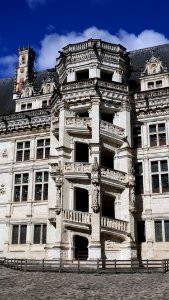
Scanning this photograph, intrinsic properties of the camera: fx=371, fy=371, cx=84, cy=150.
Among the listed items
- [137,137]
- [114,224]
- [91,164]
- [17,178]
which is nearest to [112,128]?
[137,137]

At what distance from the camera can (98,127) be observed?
2688cm

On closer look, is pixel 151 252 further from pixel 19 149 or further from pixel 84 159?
pixel 19 149

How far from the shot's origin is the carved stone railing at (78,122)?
1080 inches

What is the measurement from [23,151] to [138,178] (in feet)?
34.1

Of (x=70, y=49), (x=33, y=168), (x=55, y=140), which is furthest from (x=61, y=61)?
(x=33, y=168)

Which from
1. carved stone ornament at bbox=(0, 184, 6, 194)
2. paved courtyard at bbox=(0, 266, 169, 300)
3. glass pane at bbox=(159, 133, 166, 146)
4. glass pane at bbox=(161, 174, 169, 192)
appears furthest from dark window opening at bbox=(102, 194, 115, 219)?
paved courtyard at bbox=(0, 266, 169, 300)

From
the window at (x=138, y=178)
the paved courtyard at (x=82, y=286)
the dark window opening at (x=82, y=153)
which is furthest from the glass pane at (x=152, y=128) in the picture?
the paved courtyard at (x=82, y=286)

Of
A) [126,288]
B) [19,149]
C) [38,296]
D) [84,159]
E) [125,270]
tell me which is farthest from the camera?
[19,149]

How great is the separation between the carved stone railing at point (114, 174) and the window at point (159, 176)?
263cm

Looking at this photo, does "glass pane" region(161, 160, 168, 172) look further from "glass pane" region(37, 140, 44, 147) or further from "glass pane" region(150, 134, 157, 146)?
→ "glass pane" region(37, 140, 44, 147)

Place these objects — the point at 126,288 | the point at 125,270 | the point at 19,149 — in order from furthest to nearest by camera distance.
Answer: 1. the point at 19,149
2. the point at 125,270
3. the point at 126,288

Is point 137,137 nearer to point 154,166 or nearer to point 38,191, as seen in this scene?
point 154,166

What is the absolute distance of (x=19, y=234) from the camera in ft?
97.8

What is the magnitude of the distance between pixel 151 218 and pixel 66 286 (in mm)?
13071
